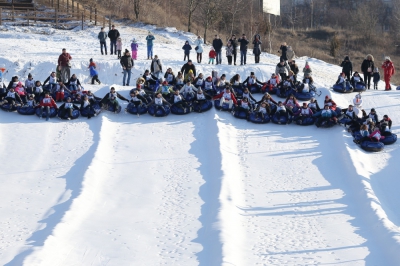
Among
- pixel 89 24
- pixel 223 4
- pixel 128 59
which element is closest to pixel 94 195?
pixel 128 59

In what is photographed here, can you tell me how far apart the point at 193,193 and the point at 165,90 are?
24.5 ft

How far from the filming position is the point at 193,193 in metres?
15.5

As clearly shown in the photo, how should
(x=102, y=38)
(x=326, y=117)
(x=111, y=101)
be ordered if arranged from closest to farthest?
(x=326, y=117) < (x=111, y=101) < (x=102, y=38)

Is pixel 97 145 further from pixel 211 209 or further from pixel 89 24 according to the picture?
pixel 89 24

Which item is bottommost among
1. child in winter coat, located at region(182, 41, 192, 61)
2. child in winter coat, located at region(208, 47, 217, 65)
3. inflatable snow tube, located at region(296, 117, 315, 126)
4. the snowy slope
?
the snowy slope

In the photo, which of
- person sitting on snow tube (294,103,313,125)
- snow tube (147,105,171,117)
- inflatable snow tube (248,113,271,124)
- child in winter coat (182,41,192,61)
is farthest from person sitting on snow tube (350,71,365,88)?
snow tube (147,105,171,117)

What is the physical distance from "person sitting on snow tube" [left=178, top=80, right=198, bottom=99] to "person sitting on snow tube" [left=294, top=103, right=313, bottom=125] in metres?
3.59

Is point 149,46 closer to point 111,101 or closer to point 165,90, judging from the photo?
point 165,90

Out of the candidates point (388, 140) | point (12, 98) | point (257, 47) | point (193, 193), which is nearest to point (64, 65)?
point (12, 98)

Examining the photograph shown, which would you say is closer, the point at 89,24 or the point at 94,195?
the point at 94,195

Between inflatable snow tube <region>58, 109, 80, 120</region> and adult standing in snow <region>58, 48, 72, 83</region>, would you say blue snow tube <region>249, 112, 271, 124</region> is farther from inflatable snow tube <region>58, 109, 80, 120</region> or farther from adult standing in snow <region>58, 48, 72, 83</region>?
adult standing in snow <region>58, 48, 72, 83</region>

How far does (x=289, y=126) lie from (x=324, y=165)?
319 centimetres

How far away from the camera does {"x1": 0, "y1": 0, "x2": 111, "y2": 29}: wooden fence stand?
3534 cm

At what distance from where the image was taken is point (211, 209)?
14.5 metres
